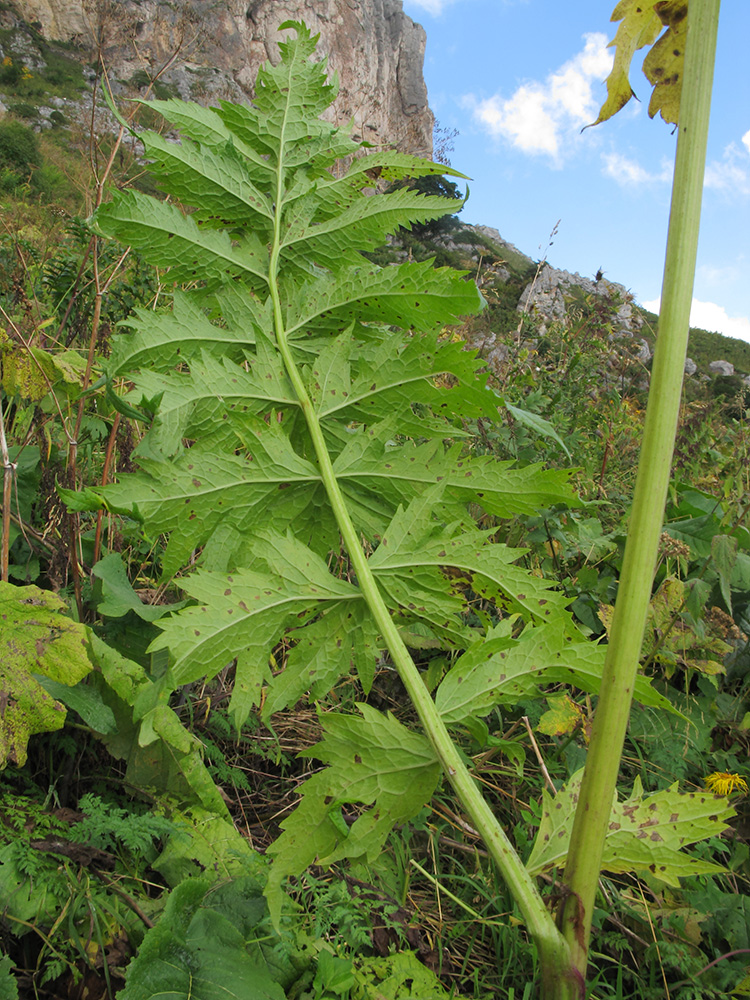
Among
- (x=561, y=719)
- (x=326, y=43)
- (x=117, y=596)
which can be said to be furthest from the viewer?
(x=326, y=43)

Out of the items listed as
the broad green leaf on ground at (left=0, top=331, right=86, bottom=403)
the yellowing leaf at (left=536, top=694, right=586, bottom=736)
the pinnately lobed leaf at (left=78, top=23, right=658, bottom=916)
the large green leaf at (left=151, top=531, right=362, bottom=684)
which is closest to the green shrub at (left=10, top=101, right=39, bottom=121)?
the broad green leaf on ground at (left=0, top=331, right=86, bottom=403)

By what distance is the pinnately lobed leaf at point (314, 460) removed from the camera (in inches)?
39.5

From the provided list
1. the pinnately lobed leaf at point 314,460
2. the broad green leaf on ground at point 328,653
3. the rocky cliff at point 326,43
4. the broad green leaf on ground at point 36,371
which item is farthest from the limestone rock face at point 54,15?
the broad green leaf on ground at point 328,653

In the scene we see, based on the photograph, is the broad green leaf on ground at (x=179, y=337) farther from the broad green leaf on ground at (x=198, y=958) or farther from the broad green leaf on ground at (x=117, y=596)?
the broad green leaf on ground at (x=198, y=958)

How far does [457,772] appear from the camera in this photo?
2.92 feet

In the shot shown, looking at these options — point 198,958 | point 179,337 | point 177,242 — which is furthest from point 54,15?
point 198,958

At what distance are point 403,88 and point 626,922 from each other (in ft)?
286

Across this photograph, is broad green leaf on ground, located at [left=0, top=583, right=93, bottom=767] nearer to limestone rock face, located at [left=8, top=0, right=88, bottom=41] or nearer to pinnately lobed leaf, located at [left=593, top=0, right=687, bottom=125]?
pinnately lobed leaf, located at [left=593, top=0, right=687, bottom=125]

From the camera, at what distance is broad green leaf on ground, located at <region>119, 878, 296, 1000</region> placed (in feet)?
2.95

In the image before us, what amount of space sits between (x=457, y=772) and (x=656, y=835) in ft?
1.21

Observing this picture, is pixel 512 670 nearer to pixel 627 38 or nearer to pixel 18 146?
pixel 627 38

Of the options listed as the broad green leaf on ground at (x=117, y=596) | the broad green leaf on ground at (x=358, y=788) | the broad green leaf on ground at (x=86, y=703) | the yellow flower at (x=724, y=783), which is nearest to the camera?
the broad green leaf on ground at (x=358, y=788)

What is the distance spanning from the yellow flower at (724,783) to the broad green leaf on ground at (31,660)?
154 centimetres

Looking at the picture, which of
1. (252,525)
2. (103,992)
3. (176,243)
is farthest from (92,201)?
(103,992)
